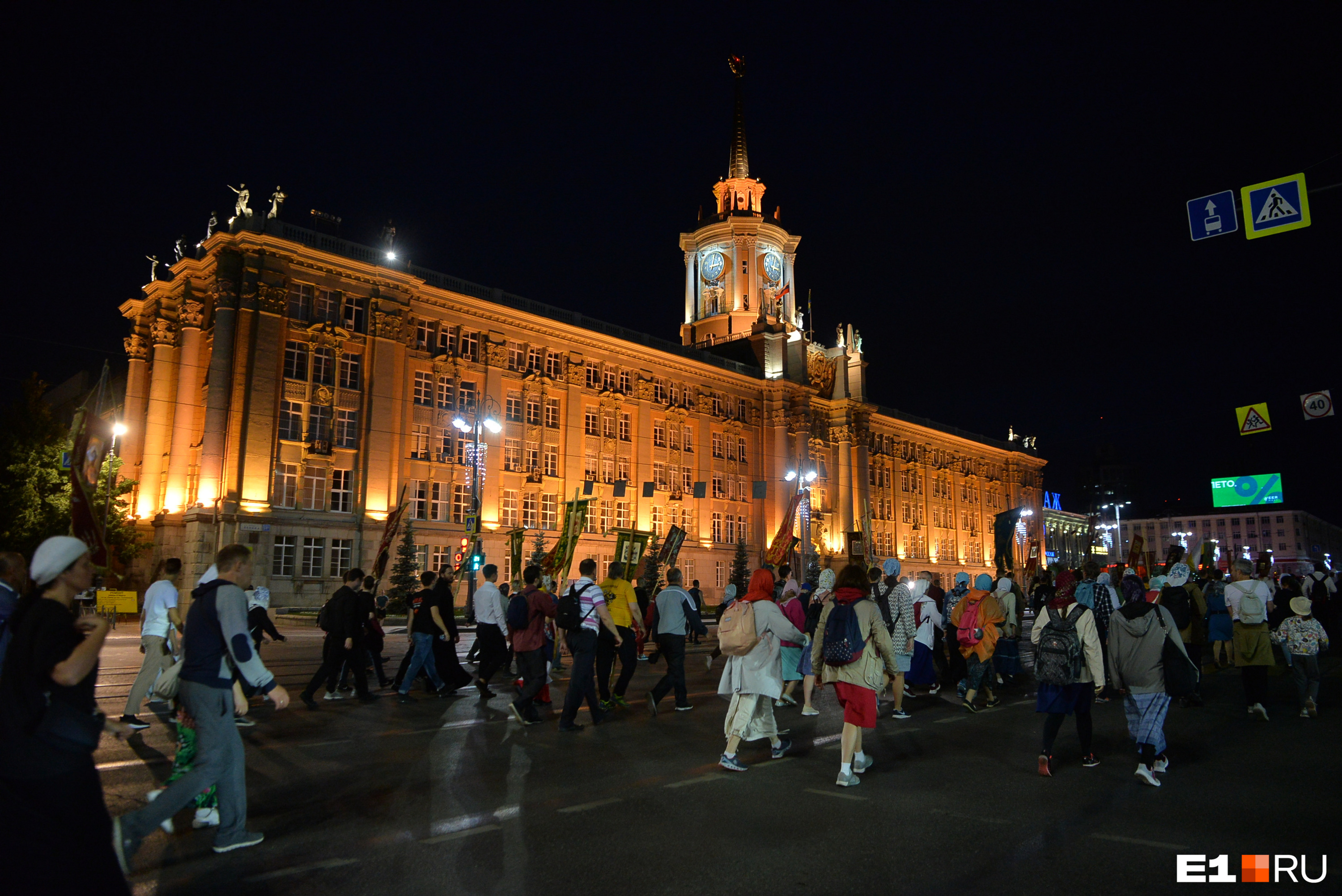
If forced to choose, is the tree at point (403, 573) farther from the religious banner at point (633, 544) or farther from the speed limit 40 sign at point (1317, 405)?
the speed limit 40 sign at point (1317, 405)

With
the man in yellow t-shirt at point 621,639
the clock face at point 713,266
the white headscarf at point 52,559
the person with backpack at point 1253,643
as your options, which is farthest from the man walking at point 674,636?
the clock face at point 713,266

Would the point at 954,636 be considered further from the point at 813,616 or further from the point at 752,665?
the point at 752,665

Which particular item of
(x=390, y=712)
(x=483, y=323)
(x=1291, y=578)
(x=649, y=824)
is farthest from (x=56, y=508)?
(x=1291, y=578)

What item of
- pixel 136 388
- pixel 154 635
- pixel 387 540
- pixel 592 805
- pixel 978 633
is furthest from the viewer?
pixel 136 388

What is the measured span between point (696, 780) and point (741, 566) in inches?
1855

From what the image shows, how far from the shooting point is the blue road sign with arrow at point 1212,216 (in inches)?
529

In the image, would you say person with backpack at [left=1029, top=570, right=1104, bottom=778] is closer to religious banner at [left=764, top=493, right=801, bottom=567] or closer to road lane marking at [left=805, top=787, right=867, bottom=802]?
road lane marking at [left=805, top=787, right=867, bottom=802]

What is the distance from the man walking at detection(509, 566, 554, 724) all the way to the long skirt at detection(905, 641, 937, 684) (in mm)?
5987

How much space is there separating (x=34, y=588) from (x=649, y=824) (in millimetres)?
4208

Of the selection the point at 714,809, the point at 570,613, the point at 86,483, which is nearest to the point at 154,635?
the point at 570,613

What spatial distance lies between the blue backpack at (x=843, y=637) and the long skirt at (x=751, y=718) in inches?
37.0

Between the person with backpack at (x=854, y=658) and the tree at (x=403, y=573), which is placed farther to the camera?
the tree at (x=403, y=573)

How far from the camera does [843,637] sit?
26.0 ft

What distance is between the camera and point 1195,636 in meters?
16.6
